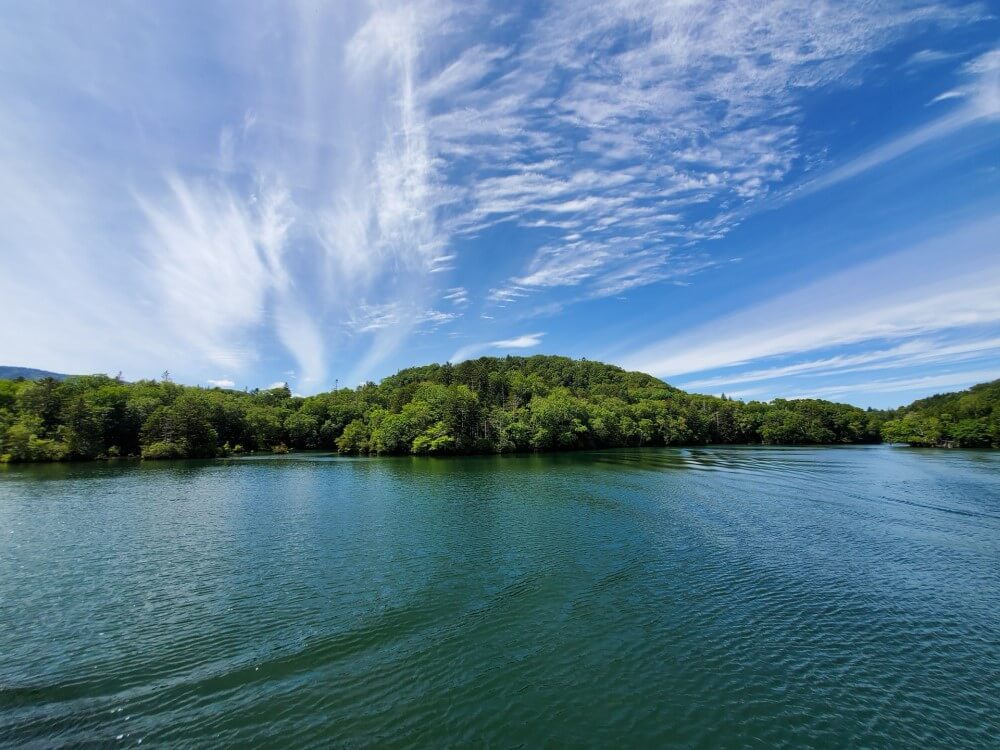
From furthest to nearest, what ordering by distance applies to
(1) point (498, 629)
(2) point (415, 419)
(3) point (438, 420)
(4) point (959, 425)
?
(4) point (959, 425) < (3) point (438, 420) < (2) point (415, 419) < (1) point (498, 629)

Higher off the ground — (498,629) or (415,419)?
(415,419)

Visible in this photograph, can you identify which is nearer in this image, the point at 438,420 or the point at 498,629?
the point at 498,629

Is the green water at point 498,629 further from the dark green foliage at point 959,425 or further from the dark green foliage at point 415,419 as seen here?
the dark green foliage at point 959,425

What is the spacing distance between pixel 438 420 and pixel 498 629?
9035 cm

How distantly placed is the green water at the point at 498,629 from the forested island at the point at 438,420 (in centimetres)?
6696

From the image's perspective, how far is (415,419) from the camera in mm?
100438

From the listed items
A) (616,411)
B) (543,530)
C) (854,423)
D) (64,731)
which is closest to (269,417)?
(616,411)

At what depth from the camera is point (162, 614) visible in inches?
599

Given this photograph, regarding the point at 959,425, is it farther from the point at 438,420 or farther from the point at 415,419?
the point at 415,419

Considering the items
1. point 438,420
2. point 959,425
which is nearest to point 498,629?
point 438,420

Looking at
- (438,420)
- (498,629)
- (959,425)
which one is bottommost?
(498,629)

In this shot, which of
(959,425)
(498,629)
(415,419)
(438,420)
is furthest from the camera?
(959,425)

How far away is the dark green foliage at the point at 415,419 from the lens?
84188 mm

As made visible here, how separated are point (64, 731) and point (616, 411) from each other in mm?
131479
